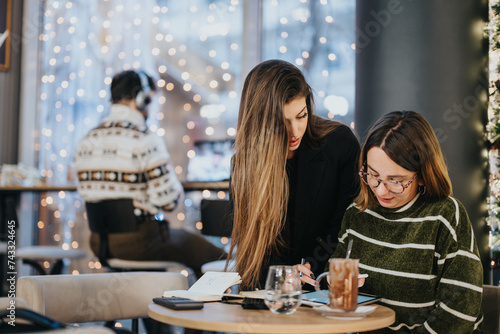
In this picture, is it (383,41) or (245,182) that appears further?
(383,41)

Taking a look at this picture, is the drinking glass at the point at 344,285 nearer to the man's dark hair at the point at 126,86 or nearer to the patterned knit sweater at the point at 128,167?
the patterned knit sweater at the point at 128,167

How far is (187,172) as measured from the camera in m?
4.62

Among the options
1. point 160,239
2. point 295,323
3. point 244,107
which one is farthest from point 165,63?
point 295,323

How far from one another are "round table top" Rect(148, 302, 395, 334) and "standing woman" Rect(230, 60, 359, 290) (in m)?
0.48

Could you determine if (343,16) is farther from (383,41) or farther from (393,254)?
(393,254)

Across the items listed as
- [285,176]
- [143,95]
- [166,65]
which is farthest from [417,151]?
[166,65]

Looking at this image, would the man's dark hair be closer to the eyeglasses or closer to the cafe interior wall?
the cafe interior wall

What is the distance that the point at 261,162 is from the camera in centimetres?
200

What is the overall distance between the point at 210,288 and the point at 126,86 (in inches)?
75.9

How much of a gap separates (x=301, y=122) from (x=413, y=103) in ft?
2.31

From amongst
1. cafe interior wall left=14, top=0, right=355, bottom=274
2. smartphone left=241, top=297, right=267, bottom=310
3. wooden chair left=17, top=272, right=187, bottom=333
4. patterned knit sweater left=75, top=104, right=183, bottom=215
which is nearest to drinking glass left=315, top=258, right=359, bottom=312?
smartphone left=241, top=297, right=267, bottom=310

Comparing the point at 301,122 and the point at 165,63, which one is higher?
the point at 165,63

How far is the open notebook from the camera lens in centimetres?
168

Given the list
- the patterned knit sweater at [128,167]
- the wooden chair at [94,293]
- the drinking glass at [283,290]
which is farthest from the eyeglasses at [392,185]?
the patterned knit sweater at [128,167]
